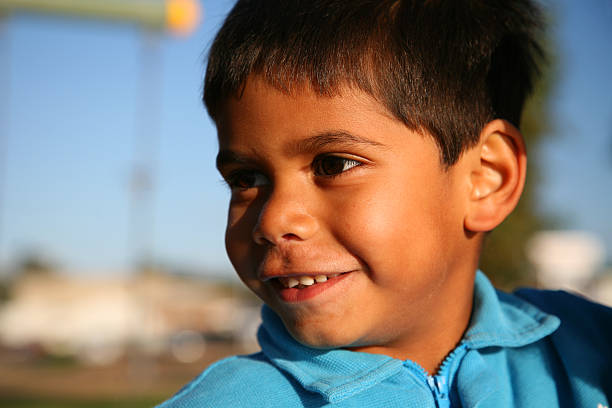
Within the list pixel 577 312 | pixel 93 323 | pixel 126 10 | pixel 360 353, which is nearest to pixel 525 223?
pixel 126 10

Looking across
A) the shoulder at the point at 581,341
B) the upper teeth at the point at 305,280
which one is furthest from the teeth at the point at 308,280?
the shoulder at the point at 581,341

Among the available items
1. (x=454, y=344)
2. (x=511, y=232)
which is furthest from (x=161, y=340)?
(x=454, y=344)

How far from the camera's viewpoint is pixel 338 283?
136 centimetres

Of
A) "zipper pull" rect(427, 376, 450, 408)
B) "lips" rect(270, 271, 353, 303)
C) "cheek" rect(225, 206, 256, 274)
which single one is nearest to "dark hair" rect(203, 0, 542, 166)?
"cheek" rect(225, 206, 256, 274)

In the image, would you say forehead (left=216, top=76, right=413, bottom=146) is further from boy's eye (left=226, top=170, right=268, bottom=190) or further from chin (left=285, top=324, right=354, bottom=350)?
chin (left=285, top=324, right=354, bottom=350)

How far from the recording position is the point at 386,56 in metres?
1.44

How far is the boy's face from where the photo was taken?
1.34 meters

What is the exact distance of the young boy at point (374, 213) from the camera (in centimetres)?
135

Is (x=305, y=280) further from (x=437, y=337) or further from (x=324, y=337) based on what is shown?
(x=437, y=337)

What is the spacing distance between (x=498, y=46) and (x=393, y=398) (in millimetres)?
986

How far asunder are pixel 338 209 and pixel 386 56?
14.7 inches

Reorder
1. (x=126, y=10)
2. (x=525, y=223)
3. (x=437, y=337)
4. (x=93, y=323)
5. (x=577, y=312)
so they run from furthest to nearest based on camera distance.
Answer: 1. (x=93, y=323)
2. (x=525, y=223)
3. (x=126, y=10)
4. (x=577, y=312)
5. (x=437, y=337)

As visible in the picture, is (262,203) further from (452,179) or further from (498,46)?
(498,46)

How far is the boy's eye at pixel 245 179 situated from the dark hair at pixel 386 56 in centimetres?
18
